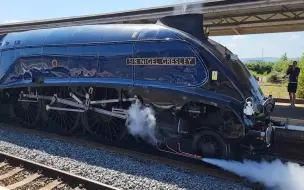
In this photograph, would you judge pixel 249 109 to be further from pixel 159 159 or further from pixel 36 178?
pixel 36 178

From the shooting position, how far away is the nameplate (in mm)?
6483

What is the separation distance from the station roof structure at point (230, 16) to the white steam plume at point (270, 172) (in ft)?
13.2

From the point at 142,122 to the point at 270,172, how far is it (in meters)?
2.75

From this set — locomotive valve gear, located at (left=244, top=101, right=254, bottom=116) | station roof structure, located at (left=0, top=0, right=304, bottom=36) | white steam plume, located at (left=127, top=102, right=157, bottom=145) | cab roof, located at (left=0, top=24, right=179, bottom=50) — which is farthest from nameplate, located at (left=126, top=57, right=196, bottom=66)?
station roof structure, located at (left=0, top=0, right=304, bottom=36)

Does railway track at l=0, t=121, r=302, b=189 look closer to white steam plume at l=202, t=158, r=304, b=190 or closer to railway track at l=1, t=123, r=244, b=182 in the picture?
railway track at l=1, t=123, r=244, b=182

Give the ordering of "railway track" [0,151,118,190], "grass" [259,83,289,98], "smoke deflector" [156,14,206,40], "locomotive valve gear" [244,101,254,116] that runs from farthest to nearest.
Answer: "grass" [259,83,289,98], "smoke deflector" [156,14,206,40], "locomotive valve gear" [244,101,254,116], "railway track" [0,151,118,190]

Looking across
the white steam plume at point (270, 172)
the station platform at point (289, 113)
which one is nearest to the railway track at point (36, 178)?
the white steam plume at point (270, 172)

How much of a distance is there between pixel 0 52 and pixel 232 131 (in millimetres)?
7415

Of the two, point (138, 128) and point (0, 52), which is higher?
point (0, 52)

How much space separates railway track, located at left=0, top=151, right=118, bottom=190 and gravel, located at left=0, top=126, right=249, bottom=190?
400 millimetres

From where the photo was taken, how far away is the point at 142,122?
724 centimetres

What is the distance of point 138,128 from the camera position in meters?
7.34

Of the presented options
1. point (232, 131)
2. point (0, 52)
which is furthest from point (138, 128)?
point (0, 52)

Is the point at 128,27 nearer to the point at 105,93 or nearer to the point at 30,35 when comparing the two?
the point at 105,93
